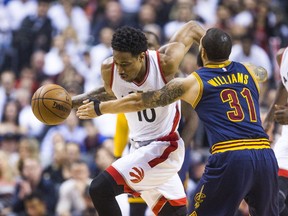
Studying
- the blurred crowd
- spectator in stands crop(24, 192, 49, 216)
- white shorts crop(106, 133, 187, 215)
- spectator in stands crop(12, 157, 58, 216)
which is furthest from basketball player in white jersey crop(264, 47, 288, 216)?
spectator in stands crop(12, 157, 58, 216)

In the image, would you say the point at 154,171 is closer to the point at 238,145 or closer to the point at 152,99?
the point at 152,99

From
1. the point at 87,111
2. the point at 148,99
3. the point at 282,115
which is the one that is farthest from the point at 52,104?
the point at 282,115

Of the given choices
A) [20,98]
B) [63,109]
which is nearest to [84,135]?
[20,98]

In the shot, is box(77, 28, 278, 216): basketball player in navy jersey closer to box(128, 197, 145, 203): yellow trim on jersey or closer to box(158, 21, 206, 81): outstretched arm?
box(158, 21, 206, 81): outstretched arm

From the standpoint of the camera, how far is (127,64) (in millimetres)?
8047

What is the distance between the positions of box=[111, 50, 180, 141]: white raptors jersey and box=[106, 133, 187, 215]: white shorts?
0.11 m

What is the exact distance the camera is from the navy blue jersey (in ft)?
24.8

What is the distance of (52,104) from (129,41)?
1.05m

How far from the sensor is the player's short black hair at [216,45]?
771 centimetres

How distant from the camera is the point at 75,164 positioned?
513 inches

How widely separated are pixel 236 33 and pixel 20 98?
14.4 feet

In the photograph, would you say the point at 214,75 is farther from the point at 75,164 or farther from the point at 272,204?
the point at 75,164

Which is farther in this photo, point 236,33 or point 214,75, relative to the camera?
point 236,33

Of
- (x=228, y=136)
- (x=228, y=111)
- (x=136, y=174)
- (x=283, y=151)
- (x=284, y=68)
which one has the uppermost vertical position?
(x=284, y=68)
